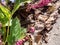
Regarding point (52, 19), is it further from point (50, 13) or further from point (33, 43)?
point (33, 43)

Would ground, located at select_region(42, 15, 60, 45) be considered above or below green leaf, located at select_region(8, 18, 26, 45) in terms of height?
below

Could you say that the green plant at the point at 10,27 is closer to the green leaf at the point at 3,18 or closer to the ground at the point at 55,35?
the green leaf at the point at 3,18

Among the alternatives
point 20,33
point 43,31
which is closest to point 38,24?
point 43,31

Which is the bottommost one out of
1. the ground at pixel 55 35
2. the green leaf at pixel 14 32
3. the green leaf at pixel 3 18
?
the ground at pixel 55 35

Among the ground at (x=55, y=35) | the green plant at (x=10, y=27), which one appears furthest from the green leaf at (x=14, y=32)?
the ground at (x=55, y=35)

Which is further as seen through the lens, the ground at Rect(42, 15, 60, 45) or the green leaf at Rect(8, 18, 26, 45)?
the ground at Rect(42, 15, 60, 45)

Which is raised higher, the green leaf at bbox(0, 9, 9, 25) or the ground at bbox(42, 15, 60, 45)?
the green leaf at bbox(0, 9, 9, 25)

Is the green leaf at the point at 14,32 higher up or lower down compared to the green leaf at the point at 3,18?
lower down

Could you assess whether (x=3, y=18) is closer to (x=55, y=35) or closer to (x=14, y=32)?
(x=14, y=32)

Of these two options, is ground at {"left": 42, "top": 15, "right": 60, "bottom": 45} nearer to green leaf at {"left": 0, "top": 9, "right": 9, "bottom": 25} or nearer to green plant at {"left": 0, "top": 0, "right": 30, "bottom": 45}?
green plant at {"left": 0, "top": 0, "right": 30, "bottom": 45}

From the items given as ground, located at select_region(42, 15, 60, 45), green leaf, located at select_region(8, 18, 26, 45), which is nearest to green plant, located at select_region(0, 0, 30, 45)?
green leaf, located at select_region(8, 18, 26, 45)

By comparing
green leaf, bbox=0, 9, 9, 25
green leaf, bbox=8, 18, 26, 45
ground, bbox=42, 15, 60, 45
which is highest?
green leaf, bbox=0, 9, 9, 25


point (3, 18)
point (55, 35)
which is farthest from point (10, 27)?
point (55, 35)
